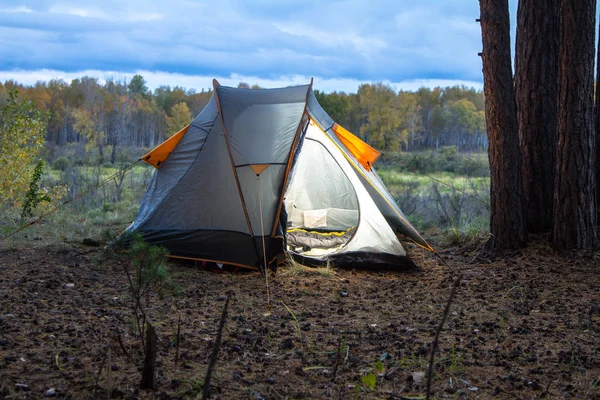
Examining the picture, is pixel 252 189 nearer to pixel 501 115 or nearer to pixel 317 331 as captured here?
pixel 317 331

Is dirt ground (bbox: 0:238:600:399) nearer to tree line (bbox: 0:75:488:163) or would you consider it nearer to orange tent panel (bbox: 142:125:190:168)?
orange tent panel (bbox: 142:125:190:168)

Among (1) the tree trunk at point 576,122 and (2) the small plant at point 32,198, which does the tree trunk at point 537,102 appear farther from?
(2) the small plant at point 32,198

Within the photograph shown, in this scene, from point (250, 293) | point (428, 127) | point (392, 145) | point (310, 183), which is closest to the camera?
point (250, 293)

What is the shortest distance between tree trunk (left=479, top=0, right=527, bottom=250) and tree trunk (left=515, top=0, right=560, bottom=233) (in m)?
0.36

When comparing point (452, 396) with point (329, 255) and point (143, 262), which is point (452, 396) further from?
point (329, 255)

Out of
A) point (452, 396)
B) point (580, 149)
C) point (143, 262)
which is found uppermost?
point (580, 149)

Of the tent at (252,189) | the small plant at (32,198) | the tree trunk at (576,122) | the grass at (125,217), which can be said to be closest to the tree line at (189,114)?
the grass at (125,217)

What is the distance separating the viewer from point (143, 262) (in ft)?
10.0

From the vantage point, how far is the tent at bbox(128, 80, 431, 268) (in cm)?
626

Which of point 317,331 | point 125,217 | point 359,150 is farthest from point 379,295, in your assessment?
point 125,217

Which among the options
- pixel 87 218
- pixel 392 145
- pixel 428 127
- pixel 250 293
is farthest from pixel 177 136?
pixel 428 127

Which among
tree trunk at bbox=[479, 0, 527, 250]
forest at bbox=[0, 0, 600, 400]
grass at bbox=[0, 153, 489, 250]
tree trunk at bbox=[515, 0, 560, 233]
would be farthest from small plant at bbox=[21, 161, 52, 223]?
tree trunk at bbox=[515, 0, 560, 233]

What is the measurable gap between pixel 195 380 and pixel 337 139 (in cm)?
436

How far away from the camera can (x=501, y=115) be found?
6395 millimetres
